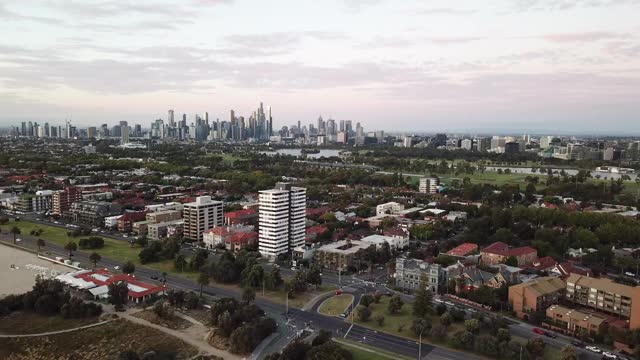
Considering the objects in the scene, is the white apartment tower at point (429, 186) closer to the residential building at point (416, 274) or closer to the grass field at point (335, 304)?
the residential building at point (416, 274)

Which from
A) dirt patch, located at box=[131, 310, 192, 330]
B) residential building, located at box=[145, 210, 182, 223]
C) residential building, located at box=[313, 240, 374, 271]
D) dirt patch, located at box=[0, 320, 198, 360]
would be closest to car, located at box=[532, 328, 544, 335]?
residential building, located at box=[313, 240, 374, 271]

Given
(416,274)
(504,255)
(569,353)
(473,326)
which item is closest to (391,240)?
(504,255)

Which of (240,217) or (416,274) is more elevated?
(240,217)

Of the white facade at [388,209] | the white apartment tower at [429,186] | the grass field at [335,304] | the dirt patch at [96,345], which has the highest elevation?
the white apartment tower at [429,186]

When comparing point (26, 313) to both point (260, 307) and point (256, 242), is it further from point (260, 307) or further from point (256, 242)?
point (256, 242)

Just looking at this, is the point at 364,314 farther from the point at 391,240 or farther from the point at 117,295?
the point at 391,240

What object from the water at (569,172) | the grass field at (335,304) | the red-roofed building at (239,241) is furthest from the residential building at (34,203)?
the water at (569,172)

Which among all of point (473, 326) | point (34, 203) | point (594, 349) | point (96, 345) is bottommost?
point (96, 345)
